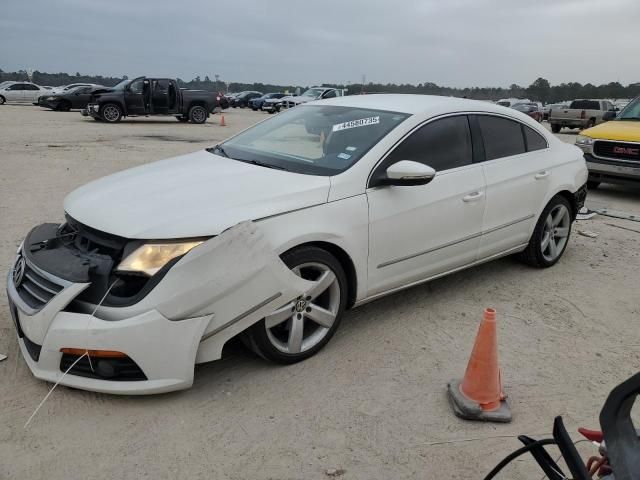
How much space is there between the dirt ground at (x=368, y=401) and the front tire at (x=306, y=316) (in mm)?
120

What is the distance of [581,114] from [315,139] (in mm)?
25178

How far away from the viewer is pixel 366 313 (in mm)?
4168

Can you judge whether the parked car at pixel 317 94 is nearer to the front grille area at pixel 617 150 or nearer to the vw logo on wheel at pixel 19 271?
the front grille area at pixel 617 150

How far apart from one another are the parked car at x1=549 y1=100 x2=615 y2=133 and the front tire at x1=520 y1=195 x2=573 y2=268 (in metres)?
22.7

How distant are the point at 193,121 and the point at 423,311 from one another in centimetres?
2048

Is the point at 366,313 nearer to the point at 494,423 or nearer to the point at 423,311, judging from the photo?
the point at 423,311

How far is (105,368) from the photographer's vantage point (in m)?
2.79

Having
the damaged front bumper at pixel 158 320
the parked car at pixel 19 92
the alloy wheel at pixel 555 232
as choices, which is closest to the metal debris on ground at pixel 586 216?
the alloy wheel at pixel 555 232

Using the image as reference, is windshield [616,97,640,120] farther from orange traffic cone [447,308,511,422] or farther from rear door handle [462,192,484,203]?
orange traffic cone [447,308,511,422]

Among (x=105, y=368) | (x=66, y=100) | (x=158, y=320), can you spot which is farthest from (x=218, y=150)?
(x=66, y=100)

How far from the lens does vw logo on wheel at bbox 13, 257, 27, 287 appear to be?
125 inches

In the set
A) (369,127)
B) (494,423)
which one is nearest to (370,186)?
(369,127)

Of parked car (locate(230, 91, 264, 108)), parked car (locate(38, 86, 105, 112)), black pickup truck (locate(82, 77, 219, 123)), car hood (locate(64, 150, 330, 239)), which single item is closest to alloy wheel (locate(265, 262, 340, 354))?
car hood (locate(64, 150, 330, 239))

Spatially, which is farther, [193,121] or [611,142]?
[193,121]
